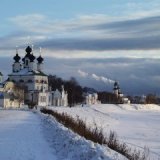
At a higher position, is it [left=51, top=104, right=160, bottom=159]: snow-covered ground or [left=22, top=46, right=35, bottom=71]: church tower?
[left=22, top=46, right=35, bottom=71]: church tower

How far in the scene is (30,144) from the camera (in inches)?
673

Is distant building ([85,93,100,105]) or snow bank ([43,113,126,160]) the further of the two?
distant building ([85,93,100,105])

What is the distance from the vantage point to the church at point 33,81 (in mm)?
134125

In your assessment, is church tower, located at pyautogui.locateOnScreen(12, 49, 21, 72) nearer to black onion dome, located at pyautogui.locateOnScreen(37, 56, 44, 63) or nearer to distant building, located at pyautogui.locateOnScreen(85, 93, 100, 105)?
black onion dome, located at pyautogui.locateOnScreen(37, 56, 44, 63)

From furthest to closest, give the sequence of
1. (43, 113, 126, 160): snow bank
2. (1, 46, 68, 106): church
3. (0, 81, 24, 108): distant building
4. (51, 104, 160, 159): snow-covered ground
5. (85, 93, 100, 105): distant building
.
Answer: (85, 93, 100, 105): distant building
(1, 46, 68, 106): church
(0, 81, 24, 108): distant building
(51, 104, 160, 159): snow-covered ground
(43, 113, 126, 160): snow bank

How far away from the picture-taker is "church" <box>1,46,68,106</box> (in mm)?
134125

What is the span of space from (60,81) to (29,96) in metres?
28.6

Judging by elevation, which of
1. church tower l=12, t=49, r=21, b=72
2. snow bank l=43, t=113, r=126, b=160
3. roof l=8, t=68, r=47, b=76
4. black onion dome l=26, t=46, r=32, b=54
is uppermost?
black onion dome l=26, t=46, r=32, b=54

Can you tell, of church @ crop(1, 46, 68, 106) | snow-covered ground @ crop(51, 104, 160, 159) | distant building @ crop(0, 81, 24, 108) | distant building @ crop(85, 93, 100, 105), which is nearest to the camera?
snow-covered ground @ crop(51, 104, 160, 159)

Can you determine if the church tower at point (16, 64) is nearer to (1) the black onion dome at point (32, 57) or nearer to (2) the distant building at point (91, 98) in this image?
(1) the black onion dome at point (32, 57)

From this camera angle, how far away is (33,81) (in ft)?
446

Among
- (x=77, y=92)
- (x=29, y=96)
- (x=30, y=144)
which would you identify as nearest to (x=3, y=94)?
(x=29, y=96)

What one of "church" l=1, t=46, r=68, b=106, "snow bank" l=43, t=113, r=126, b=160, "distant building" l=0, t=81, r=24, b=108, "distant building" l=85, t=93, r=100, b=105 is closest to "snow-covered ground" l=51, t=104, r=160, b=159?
"snow bank" l=43, t=113, r=126, b=160

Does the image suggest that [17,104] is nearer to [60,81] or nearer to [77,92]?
[77,92]
